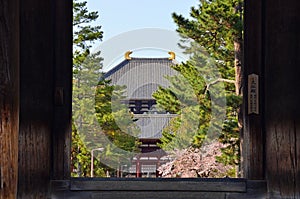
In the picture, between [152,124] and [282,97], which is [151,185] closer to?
[282,97]

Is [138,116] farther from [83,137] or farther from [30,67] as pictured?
[30,67]

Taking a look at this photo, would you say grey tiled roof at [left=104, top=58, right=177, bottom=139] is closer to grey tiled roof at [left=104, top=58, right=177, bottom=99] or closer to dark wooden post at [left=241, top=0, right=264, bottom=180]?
grey tiled roof at [left=104, top=58, right=177, bottom=99]

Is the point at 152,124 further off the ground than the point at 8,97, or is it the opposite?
the point at 152,124

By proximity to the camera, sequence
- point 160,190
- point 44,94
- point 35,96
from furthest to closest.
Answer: point 160,190
point 44,94
point 35,96

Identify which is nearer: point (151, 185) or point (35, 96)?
point (35, 96)

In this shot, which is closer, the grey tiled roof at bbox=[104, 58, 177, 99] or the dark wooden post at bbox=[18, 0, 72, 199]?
the dark wooden post at bbox=[18, 0, 72, 199]

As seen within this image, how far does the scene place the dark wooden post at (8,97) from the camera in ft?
3.85

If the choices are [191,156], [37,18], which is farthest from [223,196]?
[191,156]

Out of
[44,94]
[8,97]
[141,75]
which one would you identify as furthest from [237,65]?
[8,97]

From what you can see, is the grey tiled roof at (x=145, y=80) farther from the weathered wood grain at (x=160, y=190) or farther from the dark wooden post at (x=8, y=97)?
the dark wooden post at (x=8, y=97)

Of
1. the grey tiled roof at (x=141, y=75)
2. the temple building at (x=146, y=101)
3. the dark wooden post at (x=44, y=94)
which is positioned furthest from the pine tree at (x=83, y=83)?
the dark wooden post at (x=44, y=94)

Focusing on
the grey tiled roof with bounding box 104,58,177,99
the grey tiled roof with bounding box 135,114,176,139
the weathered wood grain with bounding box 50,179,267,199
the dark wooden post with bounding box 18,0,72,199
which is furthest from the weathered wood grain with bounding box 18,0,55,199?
the grey tiled roof with bounding box 104,58,177,99

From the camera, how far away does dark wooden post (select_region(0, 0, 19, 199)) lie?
3.85 feet

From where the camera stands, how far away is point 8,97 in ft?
3.92
